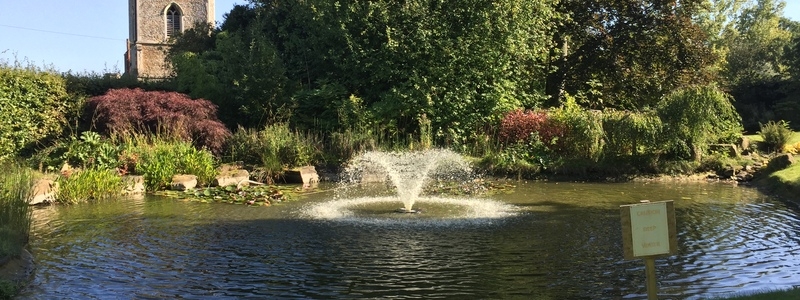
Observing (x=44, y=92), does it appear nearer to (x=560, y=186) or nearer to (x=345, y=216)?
(x=345, y=216)

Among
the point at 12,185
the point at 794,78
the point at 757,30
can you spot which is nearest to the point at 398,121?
the point at 12,185

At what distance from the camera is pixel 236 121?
64.5ft

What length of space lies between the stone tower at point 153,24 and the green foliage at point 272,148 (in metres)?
36.6

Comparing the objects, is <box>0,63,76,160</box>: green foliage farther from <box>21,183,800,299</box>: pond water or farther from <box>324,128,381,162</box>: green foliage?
<box>324,128,381,162</box>: green foliage

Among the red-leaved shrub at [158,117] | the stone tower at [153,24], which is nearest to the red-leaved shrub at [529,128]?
the red-leaved shrub at [158,117]

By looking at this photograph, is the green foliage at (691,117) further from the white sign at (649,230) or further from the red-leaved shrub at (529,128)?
the white sign at (649,230)

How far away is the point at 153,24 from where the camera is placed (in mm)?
52125

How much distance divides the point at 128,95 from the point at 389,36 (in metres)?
6.87

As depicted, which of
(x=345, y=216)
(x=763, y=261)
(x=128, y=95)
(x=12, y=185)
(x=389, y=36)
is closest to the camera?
(x=763, y=261)

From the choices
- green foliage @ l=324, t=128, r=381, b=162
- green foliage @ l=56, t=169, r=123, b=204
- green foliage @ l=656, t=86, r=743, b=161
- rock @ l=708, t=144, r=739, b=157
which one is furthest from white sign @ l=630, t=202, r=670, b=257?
rock @ l=708, t=144, r=739, b=157

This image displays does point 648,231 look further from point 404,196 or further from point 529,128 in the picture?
→ point 529,128

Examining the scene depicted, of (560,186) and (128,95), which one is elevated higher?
(128,95)

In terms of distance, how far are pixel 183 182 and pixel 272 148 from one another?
2776mm

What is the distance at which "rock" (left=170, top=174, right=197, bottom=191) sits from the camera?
13.8 metres
